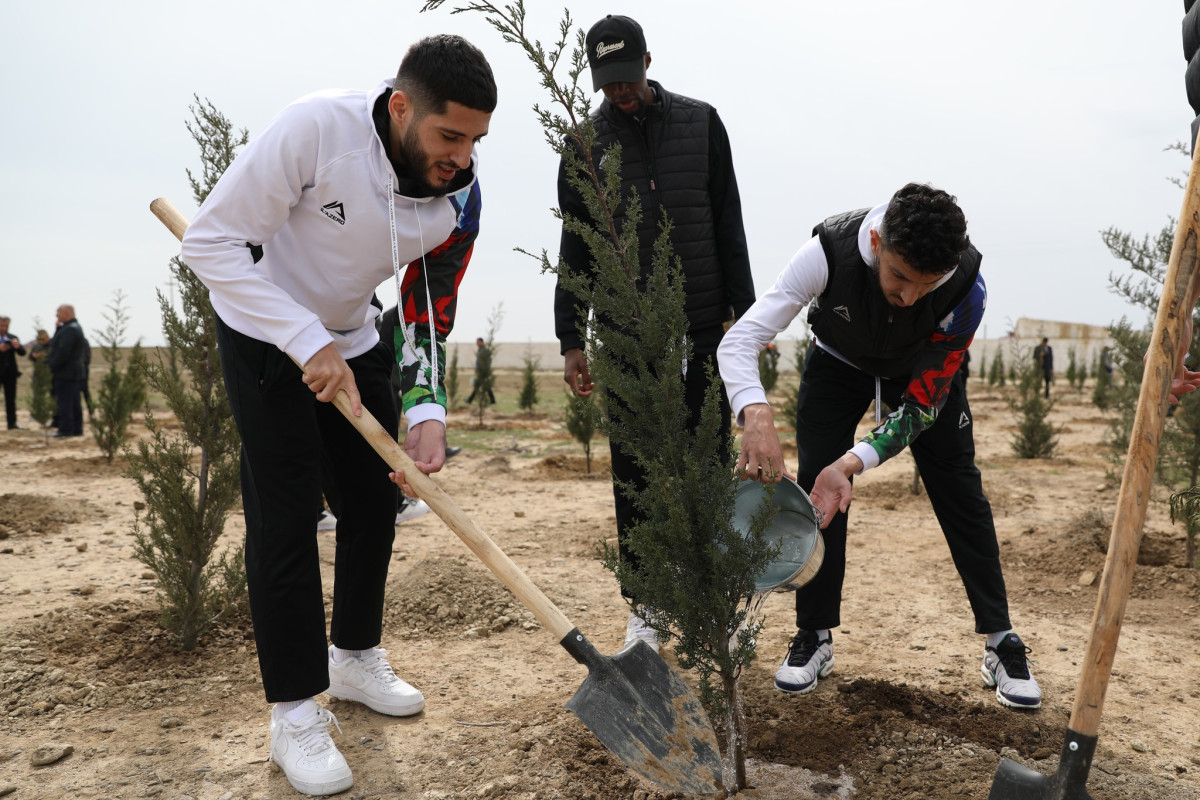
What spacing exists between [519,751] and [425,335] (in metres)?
1.50

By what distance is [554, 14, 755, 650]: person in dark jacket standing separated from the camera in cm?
370

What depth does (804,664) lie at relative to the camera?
3.57 metres

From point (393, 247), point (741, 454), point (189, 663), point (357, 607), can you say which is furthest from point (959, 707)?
point (189, 663)

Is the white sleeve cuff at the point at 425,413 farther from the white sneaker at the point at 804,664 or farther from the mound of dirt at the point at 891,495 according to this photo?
the mound of dirt at the point at 891,495

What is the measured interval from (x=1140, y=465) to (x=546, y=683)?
2502mm

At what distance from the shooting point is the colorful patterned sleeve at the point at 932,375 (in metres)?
3.18

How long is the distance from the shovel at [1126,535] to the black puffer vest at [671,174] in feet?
6.16

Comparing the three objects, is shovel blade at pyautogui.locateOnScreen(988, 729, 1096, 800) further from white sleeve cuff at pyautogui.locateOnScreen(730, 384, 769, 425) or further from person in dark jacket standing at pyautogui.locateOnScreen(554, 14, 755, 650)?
person in dark jacket standing at pyautogui.locateOnScreen(554, 14, 755, 650)

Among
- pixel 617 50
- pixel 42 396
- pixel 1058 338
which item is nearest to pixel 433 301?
pixel 617 50

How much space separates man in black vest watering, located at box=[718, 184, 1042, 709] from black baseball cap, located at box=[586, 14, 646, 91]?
1025mm

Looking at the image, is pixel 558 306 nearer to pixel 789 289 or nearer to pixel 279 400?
pixel 789 289

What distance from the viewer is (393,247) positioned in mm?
2785

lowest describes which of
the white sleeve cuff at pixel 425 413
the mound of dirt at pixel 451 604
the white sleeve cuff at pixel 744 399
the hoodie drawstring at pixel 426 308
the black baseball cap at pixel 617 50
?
the mound of dirt at pixel 451 604

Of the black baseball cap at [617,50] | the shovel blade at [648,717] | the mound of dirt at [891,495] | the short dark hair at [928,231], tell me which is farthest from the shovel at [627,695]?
the mound of dirt at [891,495]
